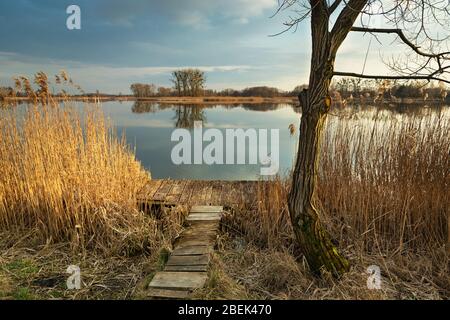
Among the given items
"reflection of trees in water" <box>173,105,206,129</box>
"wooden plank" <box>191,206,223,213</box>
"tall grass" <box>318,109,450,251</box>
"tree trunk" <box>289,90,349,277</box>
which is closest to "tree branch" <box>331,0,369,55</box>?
"tree trunk" <box>289,90,349,277</box>

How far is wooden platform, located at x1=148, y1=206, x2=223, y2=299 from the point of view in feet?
6.58

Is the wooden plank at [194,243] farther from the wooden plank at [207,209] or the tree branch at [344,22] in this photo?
the tree branch at [344,22]

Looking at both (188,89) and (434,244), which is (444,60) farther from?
(188,89)

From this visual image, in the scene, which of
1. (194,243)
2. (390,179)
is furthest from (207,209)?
(390,179)

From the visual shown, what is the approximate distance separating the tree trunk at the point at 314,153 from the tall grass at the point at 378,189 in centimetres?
66

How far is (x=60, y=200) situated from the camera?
3.09m

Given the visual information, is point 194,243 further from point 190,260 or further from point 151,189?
point 151,189

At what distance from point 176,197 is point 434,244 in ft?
8.95

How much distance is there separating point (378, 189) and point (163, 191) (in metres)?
2.54

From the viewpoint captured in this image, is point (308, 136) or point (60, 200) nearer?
point (308, 136)

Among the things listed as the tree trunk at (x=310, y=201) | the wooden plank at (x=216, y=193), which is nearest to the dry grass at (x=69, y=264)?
the wooden plank at (x=216, y=193)

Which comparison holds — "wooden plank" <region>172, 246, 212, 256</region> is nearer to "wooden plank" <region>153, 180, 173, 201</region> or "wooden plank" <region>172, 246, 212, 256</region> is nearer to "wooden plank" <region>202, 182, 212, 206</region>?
"wooden plank" <region>202, 182, 212, 206</region>

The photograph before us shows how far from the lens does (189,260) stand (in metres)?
2.37
